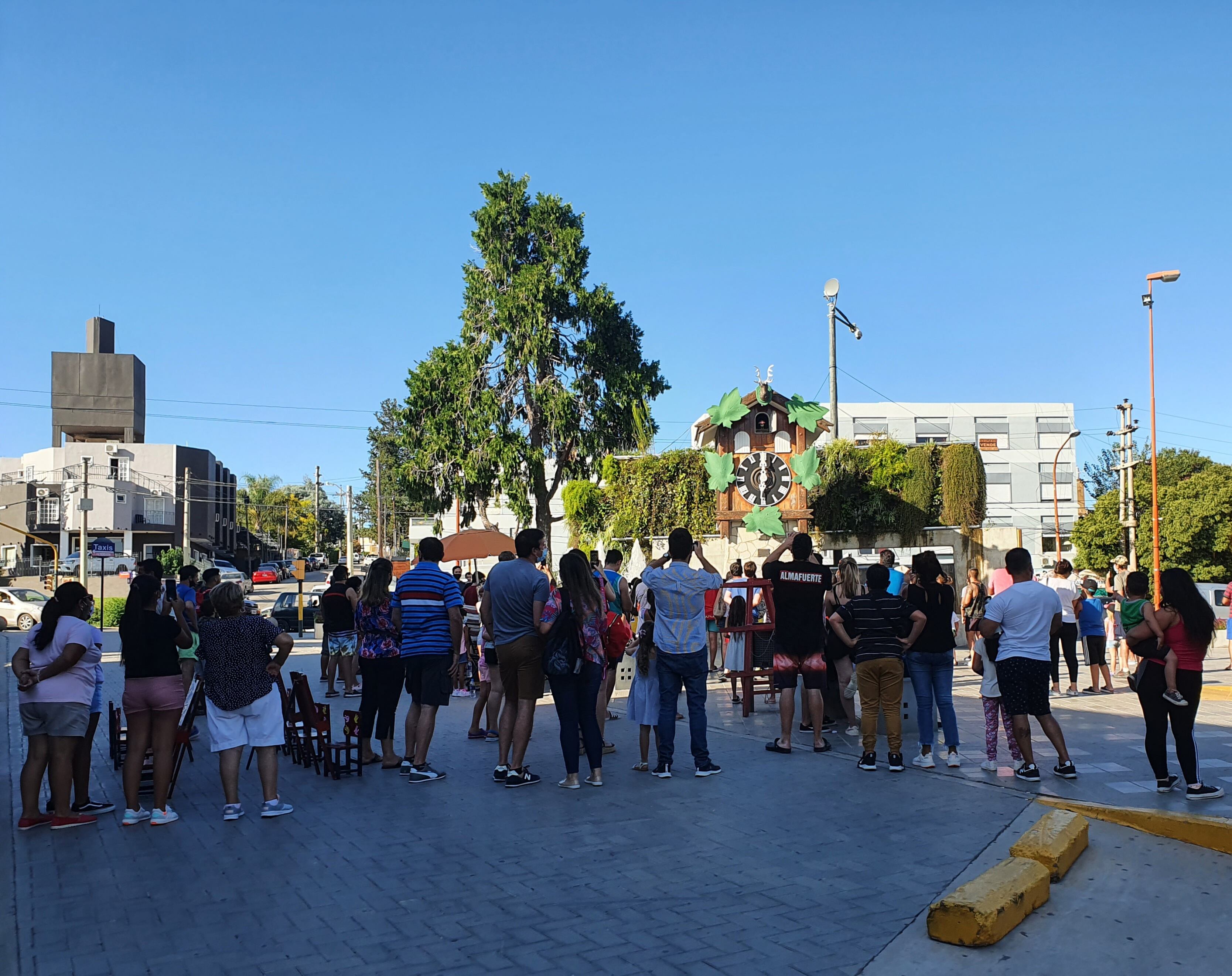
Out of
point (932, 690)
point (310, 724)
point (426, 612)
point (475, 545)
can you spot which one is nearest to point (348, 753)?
point (310, 724)

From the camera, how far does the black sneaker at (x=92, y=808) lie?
7.36 meters

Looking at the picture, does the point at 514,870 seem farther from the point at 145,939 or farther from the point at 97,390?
the point at 97,390

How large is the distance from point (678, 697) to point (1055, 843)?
3.42 meters

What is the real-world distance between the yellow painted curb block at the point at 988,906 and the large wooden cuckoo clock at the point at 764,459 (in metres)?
15.6

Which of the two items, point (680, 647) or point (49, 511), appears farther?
point (49, 511)

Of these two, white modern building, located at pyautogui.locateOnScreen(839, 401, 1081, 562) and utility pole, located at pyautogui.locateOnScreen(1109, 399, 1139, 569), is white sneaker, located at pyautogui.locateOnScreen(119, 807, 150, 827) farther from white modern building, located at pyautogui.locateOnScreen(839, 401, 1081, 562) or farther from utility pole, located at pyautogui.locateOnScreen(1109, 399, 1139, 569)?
white modern building, located at pyautogui.locateOnScreen(839, 401, 1081, 562)

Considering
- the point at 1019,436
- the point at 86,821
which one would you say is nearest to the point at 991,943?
the point at 86,821

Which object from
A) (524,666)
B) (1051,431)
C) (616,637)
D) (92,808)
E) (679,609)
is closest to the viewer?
(92,808)

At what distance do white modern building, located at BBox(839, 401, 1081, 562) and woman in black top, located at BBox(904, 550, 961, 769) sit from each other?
66872 mm

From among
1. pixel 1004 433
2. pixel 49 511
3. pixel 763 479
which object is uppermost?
pixel 1004 433

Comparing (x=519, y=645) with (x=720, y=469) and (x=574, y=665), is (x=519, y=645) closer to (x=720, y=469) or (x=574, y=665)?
(x=574, y=665)

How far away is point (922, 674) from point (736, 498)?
12731mm

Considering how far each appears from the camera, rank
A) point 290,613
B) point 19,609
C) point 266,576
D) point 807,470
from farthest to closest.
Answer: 1. point 266,576
2. point 19,609
3. point 290,613
4. point 807,470

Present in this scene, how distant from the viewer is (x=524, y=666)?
800 centimetres
